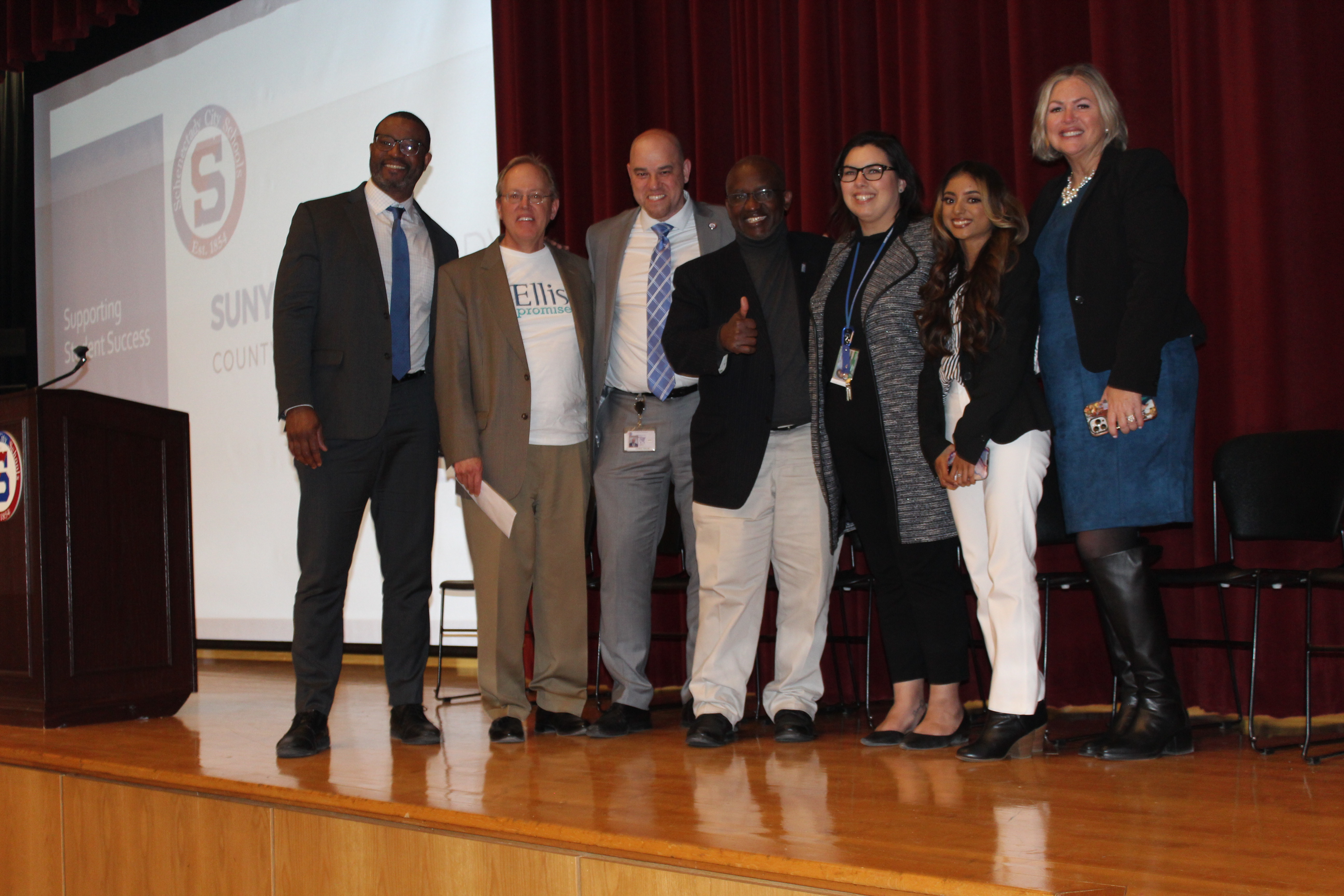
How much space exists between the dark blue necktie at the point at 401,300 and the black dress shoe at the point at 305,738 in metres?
0.94

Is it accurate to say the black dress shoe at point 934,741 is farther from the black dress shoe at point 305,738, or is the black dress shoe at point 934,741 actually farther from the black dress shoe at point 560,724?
the black dress shoe at point 305,738

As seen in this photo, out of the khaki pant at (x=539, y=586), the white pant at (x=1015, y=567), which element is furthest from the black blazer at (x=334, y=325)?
the white pant at (x=1015, y=567)

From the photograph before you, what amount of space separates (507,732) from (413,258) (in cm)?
137

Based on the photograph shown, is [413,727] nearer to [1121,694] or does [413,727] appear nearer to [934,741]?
[934,741]

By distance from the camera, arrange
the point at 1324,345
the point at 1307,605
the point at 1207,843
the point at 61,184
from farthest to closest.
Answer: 1. the point at 61,184
2. the point at 1324,345
3. the point at 1307,605
4. the point at 1207,843

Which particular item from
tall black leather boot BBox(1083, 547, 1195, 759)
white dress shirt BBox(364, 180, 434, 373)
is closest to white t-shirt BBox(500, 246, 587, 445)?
white dress shirt BBox(364, 180, 434, 373)

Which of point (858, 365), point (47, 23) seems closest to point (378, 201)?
point (858, 365)

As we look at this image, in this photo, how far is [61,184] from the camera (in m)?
7.26

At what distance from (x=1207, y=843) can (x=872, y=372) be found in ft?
4.37

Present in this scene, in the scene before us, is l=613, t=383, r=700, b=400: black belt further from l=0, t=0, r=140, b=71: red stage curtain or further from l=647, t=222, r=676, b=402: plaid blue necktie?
l=0, t=0, r=140, b=71: red stage curtain

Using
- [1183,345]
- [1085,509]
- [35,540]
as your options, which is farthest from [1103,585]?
[35,540]

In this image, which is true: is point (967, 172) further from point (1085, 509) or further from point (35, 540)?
point (35, 540)

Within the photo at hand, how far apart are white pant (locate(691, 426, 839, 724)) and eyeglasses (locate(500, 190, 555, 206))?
3.15 feet

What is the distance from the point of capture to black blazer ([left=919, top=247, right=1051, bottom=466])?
8.37 feet
